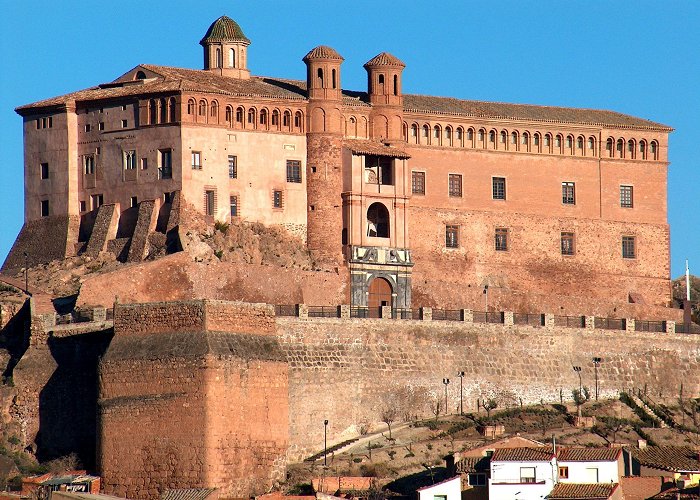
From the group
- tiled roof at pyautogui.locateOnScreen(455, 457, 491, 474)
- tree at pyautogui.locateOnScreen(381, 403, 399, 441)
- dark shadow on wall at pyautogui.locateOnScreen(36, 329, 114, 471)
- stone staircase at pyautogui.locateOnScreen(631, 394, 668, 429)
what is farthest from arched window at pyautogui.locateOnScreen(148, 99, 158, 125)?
tiled roof at pyautogui.locateOnScreen(455, 457, 491, 474)

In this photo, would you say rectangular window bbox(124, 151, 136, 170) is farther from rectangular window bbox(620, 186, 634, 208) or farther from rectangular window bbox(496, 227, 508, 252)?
rectangular window bbox(620, 186, 634, 208)

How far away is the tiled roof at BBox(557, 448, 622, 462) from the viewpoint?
240 ft

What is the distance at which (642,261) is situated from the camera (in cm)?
9575

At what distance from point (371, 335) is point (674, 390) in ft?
38.9

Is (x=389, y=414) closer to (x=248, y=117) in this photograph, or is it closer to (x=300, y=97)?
(x=248, y=117)

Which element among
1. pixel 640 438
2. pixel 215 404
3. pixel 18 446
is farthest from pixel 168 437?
pixel 640 438

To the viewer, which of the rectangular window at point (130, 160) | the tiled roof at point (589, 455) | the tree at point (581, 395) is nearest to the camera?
the tiled roof at point (589, 455)

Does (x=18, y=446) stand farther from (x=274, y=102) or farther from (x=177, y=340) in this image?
(x=274, y=102)

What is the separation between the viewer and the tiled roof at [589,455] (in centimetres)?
7306

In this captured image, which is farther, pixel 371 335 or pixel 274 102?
pixel 274 102

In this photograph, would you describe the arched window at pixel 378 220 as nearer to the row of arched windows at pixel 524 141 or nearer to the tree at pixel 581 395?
the row of arched windows at pixel 524 141

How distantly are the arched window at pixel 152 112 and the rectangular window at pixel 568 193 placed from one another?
53.7ft

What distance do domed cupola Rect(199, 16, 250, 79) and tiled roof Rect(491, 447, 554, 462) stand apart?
25.2 meters

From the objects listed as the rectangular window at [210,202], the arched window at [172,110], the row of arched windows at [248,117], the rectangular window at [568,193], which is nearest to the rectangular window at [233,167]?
the rectangular window at [210,202]
